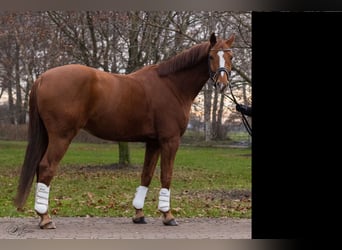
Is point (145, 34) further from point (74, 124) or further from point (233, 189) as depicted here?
point (74, 124)

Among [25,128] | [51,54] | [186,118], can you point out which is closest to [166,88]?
[186,118]

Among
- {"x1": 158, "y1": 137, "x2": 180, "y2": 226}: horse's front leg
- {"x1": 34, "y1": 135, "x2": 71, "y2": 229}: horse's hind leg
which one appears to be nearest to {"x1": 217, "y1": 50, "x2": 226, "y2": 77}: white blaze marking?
{"x1": 158, "y1": 137, "x2": 180, "y2": 226}: horse's front leg

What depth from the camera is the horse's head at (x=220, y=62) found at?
561 centimetres

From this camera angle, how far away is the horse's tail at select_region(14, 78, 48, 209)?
5570 mm

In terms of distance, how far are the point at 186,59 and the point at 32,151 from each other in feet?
6.22

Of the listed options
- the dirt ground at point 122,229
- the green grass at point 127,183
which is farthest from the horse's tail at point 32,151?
the green grass at point 127,183

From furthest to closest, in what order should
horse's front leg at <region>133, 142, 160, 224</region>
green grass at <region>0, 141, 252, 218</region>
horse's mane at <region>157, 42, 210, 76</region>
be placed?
green grass at <region>0, 141, 252, 218</region>, horse's front leg at <region>133, 142, 160, 224</region>, horse's mane at <region>157, 42, 210, 76</region>

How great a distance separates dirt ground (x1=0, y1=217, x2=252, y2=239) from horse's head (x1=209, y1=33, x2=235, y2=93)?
1513mm

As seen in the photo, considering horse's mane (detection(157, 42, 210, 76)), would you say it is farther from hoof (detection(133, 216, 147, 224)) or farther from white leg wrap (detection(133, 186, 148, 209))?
hoof (detection(133, 216, 147, 224))

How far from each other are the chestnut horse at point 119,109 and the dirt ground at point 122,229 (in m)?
0.20

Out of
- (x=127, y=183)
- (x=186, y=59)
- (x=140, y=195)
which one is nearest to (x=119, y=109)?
(x=186, y=59)

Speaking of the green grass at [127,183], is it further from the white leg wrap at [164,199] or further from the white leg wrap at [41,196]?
the white leg wrap at [41,196]

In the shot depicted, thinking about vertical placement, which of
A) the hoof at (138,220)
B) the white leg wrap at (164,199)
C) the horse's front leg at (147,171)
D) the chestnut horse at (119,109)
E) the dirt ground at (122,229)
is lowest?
the dirt ground at (122,229)
